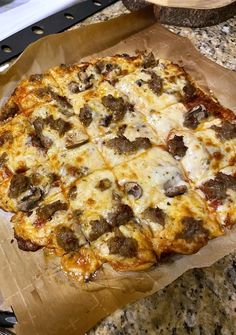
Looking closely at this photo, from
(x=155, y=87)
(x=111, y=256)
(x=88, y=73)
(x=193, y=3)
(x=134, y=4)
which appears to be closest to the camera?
(x=111, y=256)

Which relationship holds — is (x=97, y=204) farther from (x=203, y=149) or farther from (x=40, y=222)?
(x=203, y=149)

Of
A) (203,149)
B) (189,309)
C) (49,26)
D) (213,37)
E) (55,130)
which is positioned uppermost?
(49,26)

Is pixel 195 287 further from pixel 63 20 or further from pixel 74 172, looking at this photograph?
pixel 63 20

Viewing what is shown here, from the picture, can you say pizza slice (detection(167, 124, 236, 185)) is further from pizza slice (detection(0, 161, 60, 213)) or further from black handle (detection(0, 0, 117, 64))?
black handle (detection(0, 0, 117, 64))

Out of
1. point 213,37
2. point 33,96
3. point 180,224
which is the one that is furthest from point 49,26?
point 180,224

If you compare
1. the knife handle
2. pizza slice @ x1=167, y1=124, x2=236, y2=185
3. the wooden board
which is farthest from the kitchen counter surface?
the knife handle

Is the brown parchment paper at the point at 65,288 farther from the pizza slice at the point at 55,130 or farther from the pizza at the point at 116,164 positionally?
the pizza slice at the point at 55,130

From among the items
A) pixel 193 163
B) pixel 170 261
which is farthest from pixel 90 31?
pixel 170 261
